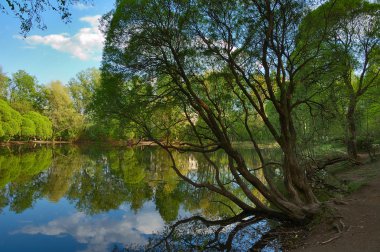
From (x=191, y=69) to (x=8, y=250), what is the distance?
953 cm

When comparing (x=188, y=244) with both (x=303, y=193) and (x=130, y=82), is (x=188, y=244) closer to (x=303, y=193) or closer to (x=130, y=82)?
(x=303, y=193)

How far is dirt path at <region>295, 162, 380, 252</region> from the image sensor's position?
7.49 m

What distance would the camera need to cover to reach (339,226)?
9.14 m

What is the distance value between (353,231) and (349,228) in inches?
11.2

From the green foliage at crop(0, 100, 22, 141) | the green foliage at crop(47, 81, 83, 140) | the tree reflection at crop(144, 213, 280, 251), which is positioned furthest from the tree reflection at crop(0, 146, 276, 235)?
the green foliage at crop(47, 81, 83, 140)

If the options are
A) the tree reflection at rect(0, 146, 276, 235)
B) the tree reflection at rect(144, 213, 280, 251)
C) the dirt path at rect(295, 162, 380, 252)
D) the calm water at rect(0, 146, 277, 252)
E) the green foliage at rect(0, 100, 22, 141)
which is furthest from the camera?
the green foliage at rect(0, 100, 22, 141)

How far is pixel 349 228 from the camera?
881 centimetres

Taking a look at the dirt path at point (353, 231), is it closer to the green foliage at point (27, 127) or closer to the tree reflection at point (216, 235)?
the tree reflection at point (216, 235)

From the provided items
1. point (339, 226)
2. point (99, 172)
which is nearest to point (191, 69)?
point (339, 226)

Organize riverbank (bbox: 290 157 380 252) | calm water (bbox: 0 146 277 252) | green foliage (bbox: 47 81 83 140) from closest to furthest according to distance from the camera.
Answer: riverbank (bbox: 290 157 380 252) < calm water (bbox: 0 146 277 252) < green foliage (bbox: 47 81 83 140)

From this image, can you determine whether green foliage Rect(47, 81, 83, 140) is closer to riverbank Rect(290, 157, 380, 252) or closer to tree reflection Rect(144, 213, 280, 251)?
tree reflection Rect(144, 213, 280, 251)

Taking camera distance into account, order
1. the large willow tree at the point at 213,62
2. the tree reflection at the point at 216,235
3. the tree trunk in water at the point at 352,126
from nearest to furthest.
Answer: the tree reflection at the point at 216,235 → the large willow tree at the point at 213,62 → the tree trunk in water at the point at 352,126

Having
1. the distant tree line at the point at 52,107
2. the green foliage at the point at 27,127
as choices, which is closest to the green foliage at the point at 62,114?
the distant tree line at the point at 52,107

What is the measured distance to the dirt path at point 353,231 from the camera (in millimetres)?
7488
